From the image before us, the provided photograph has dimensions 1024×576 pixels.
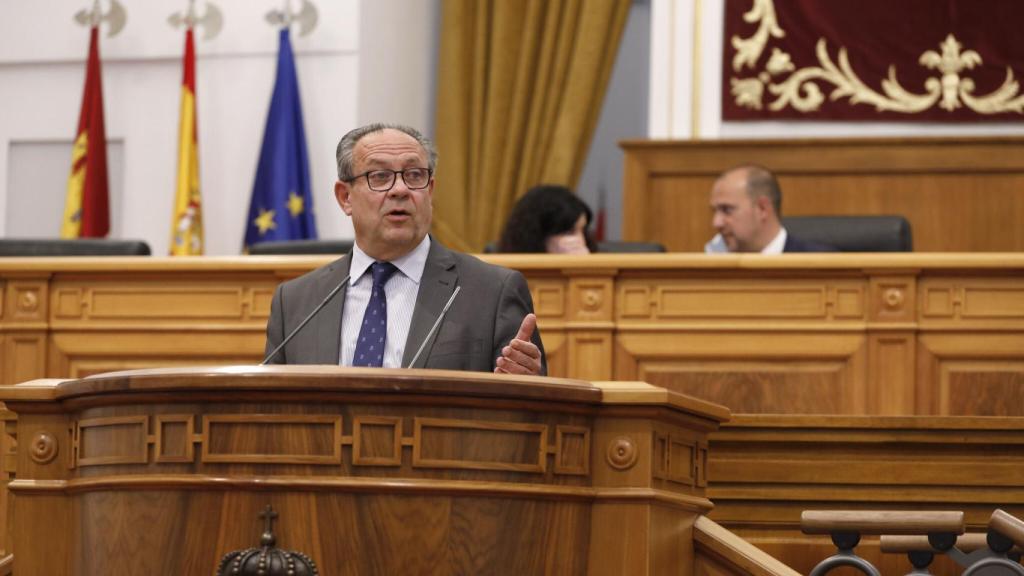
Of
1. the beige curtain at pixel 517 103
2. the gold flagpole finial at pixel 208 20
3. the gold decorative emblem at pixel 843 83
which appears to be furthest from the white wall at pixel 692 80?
the gold flagpole finial at pixel 208 20

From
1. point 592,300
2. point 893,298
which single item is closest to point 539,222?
point 592,300

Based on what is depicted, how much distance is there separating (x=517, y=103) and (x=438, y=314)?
196 inches

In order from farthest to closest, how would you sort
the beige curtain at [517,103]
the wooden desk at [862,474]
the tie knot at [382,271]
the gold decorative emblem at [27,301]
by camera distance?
the beige curtain at [517,103]
the gold decorative emblem at [27,301]
the wooden desk at [862,474]
the tie knot at [382,271]

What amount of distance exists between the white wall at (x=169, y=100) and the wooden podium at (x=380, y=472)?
5154mm

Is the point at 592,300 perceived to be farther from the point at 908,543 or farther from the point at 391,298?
the point at 908,543

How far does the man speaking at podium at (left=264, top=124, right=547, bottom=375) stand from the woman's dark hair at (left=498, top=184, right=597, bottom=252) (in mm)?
2036

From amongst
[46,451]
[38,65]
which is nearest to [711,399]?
[46,451]

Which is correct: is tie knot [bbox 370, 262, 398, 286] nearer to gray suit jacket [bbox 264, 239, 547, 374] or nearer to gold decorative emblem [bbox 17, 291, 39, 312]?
gray suit jacket [bbox 264, 239, 547, 374]

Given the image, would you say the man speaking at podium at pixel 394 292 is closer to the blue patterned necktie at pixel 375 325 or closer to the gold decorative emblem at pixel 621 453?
the blue patterned necktie at pixel 375 325

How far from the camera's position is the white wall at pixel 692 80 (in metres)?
7.61

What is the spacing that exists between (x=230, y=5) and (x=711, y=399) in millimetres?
3841

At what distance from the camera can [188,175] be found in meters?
7.55

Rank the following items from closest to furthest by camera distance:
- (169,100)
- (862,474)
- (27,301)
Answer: (862,474) < (27,301) < (169,100)

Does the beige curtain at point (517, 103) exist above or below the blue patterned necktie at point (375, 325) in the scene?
above
